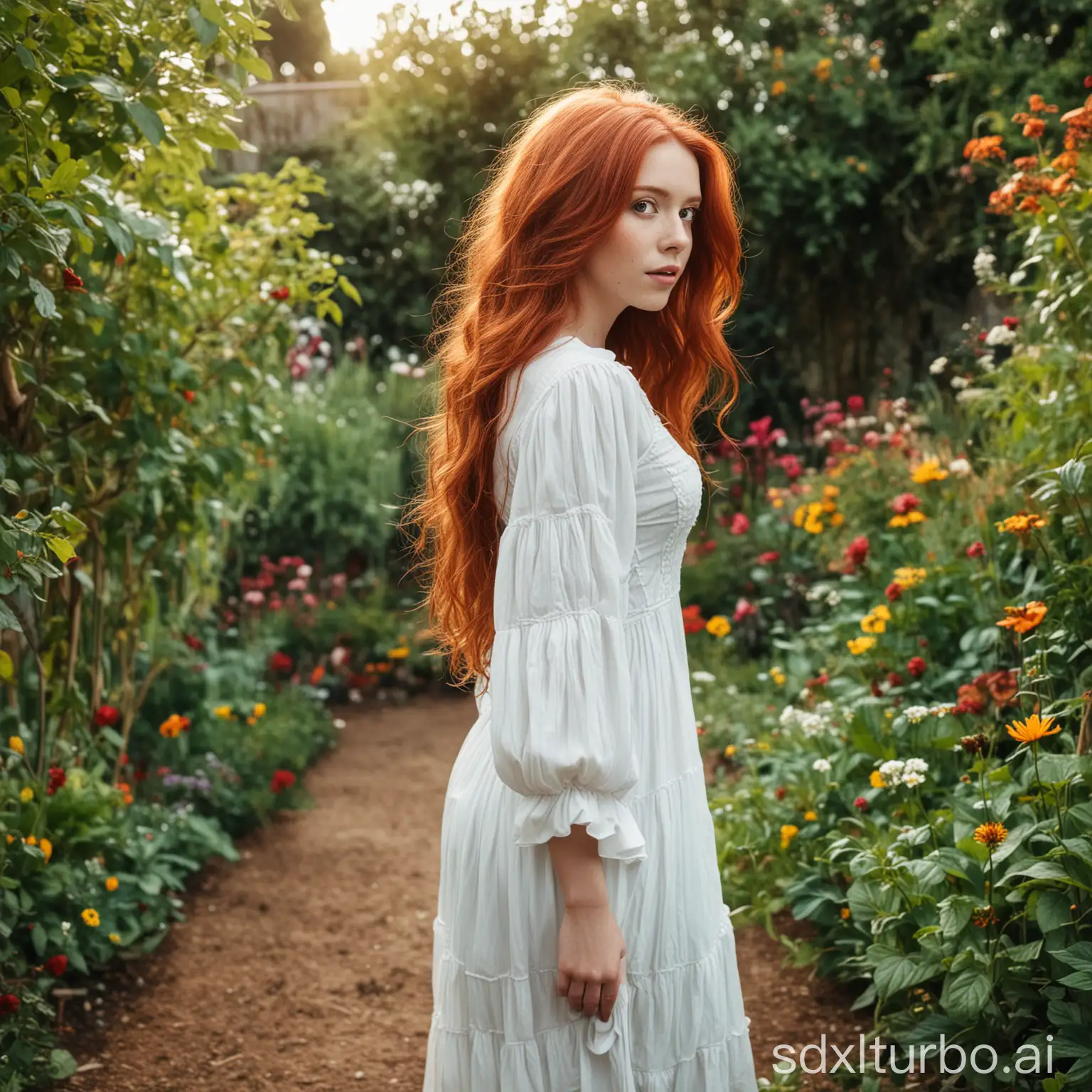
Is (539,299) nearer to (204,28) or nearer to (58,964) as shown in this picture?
(204,28)

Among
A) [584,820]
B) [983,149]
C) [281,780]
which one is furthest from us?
[281,780]

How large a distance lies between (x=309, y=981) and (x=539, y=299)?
235cm

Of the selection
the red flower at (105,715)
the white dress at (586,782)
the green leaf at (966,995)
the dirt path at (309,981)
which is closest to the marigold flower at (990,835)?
the green leaf at (966,995)

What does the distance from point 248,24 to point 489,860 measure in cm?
167

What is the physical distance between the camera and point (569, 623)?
130 centimetres

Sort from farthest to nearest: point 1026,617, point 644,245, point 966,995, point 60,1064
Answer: point 60,1064, point 1026,617, point 966,995, point 644,245

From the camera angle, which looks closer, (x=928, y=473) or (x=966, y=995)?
(x=966, y=995)

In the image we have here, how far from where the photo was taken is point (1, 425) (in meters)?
2.57

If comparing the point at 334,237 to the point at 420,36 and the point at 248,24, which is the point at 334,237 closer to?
the point at 420,36

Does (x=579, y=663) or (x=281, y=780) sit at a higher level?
(x=579, y=663)

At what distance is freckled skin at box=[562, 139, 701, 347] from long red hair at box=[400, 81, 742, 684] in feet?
0.06

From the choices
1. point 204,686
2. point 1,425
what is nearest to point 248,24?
point 1,425

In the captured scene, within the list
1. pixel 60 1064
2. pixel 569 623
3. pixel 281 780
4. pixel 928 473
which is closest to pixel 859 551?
pixel 928 473

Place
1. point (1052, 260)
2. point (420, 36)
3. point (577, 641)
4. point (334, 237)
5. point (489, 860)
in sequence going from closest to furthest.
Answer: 1. point (577, 641)
2. point (489, 860)
3. point (1052, 260)
4. point (420, 36)
5. point (334, 237)
